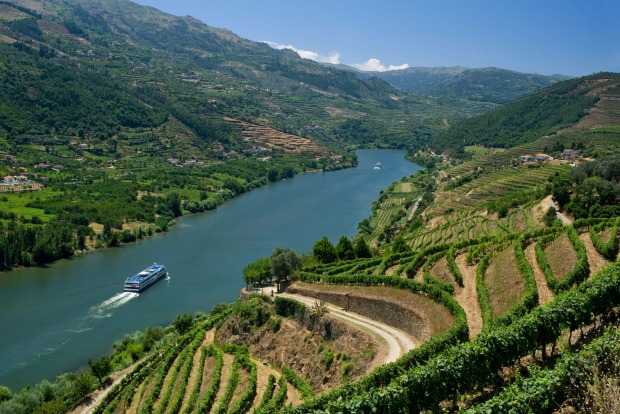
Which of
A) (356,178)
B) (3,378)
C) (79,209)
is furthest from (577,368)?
(356,178)

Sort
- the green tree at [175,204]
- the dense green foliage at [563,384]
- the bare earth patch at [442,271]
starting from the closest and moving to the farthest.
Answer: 1. the dense green foliage at [563,384]
2. the bare earth patch at [442,271]
3. the green tree at [175,204]

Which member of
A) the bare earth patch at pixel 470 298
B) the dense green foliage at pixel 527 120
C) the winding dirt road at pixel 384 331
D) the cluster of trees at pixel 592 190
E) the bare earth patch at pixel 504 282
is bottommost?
the winding dirt road at pixel 384 331

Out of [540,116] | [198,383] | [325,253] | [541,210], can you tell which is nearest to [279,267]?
[325,253]

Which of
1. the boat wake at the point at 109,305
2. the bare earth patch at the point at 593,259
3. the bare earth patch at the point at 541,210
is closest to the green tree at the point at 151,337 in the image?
the boat wake at the point at 109,305

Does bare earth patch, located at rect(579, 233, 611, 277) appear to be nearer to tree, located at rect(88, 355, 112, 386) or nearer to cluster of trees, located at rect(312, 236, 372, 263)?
cluster of trees, located at rect(312, 236, 372, 263)

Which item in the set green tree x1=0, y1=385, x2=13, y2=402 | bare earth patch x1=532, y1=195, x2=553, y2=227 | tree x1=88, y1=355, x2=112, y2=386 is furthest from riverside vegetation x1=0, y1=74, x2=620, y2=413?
green tree x1=0, y1=385, x2=13, y2=402

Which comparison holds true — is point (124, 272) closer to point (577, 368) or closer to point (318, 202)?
point (318, 202)

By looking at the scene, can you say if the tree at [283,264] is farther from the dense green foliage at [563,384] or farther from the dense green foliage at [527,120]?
the dense green foliage at [527,120]

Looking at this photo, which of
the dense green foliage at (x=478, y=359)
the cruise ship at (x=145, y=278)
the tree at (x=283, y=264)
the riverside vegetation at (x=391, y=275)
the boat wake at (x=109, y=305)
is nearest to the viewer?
the dense green foliage at (x=478, y=359)
